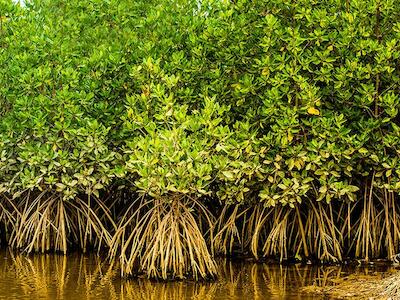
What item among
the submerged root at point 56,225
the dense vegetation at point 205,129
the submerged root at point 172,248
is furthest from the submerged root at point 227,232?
the submerged root at point 56,225

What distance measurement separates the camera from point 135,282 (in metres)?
10.6

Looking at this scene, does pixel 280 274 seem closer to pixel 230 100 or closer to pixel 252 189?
pixel 252 189

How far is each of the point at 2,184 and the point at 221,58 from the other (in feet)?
11.4

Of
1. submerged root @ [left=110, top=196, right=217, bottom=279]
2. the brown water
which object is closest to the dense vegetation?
submerged root @ [left=110, top=196, right=217, bottom=279]

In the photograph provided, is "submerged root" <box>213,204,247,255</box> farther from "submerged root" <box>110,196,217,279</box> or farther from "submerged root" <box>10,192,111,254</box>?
"submerged root" <box>10,192,111,254</box>

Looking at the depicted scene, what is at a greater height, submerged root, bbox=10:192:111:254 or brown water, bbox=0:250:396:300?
submerged root, bbox=10:192:111:254

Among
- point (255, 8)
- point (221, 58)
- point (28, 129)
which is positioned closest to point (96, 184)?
point (28, 129)

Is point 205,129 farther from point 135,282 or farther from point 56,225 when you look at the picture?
point 56,225

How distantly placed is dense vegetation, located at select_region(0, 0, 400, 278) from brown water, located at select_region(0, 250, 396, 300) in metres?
0.33

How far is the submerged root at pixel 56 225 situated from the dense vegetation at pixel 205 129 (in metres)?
0.03

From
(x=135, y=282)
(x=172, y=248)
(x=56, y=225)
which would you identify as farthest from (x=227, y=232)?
(x=56, y=225)

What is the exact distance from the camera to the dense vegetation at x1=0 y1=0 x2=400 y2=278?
10992 mm

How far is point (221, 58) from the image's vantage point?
1213cm

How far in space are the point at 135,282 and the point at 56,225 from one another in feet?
7.90
